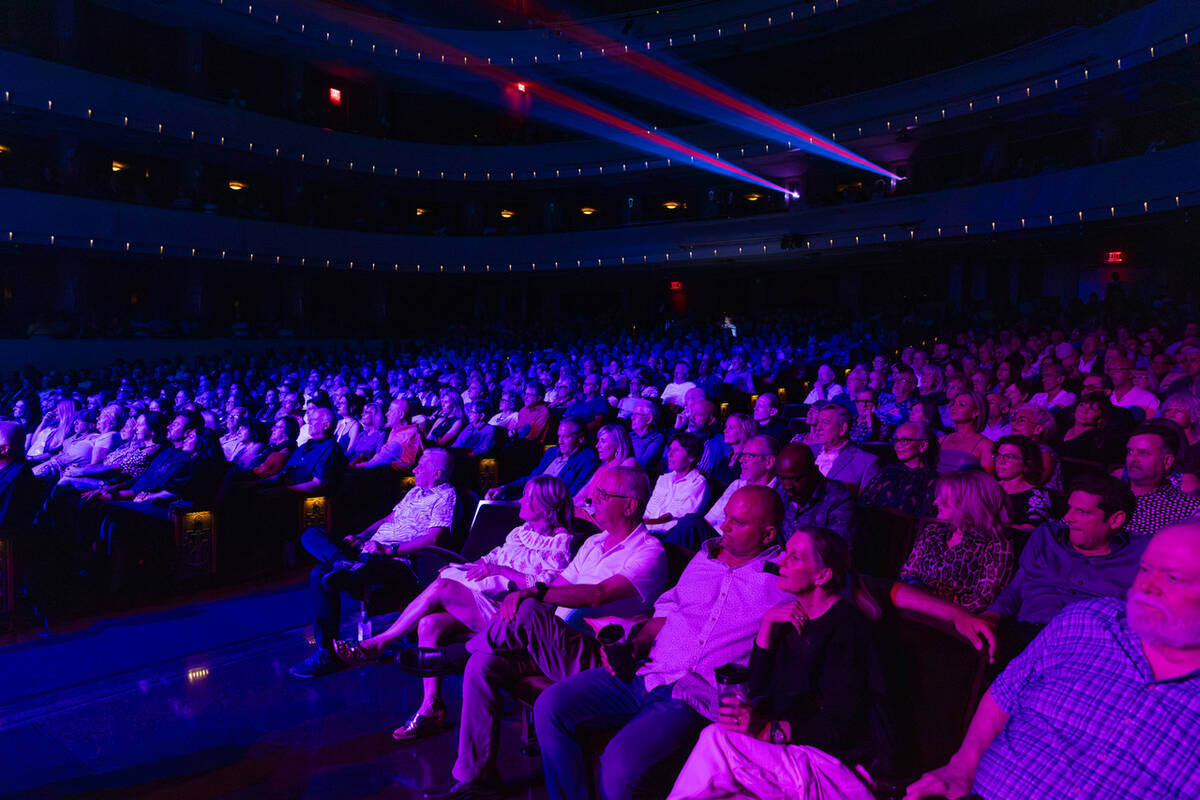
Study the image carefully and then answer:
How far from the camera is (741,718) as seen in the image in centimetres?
191

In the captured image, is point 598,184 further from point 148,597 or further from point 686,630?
point 686,630

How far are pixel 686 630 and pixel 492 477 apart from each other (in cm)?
380

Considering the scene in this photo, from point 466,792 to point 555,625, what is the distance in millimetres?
605

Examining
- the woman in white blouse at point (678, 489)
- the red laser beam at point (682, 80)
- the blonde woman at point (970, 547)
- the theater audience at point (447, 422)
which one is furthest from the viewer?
the red laser beam at point (682, 80)

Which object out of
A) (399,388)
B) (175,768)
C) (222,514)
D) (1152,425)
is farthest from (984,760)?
(399,388)

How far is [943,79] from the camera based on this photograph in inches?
664

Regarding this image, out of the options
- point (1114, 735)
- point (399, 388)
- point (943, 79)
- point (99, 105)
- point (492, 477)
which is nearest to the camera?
point (1114, 735)

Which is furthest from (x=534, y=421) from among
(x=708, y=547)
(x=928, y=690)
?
(x=928, y=690)

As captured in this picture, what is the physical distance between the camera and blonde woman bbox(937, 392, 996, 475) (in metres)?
4.05

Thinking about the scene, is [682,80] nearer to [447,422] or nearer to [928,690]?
[447,422]

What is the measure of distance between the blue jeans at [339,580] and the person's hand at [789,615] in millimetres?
2075

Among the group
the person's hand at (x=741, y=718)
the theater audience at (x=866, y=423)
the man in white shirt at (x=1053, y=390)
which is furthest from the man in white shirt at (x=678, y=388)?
the person's hand at (x=741, y=718)

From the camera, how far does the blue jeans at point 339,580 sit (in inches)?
142

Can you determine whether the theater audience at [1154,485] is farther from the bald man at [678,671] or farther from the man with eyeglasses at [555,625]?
the man with eyeglasses at [555,625]
